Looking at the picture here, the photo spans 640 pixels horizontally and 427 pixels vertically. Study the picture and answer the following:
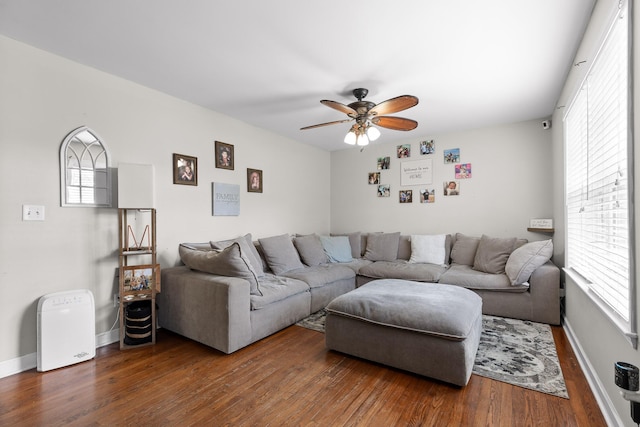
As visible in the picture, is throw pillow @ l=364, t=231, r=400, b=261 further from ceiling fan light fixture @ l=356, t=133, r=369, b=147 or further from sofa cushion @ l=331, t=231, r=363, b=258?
ceiling fan light fixture @ l=356, t=133, r=369, b=147

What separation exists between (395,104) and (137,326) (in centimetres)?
299

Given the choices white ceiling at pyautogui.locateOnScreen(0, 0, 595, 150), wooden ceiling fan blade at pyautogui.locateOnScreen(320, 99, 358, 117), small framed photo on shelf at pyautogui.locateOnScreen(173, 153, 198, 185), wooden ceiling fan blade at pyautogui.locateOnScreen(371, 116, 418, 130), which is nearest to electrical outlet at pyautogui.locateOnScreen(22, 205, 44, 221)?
small framed photo on shelf at pyautogui.locateOnScreen(173, 153, 198, 185)

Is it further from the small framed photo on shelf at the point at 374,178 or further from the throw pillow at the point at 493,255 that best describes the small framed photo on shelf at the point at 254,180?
the throw pillow at the point at 493,255

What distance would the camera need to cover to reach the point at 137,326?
2.65 m

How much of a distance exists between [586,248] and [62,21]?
4.00 meters

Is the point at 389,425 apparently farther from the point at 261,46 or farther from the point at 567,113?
the point at 567,113

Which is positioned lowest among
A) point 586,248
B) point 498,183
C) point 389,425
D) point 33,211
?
point 389,425

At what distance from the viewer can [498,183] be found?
417cm

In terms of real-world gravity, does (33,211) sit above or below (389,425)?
above

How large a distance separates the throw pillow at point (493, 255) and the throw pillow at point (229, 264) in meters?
2.73

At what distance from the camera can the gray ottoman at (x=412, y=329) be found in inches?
77.0

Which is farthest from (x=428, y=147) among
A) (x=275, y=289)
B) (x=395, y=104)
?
(x=275, y=289)

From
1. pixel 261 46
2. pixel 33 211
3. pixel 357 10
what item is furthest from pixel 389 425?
pixel 33 211

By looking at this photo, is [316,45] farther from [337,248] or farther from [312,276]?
[337,248]
